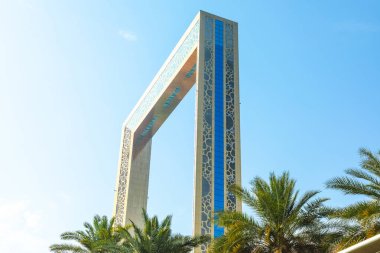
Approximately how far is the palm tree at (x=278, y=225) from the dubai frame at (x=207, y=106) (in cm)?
996

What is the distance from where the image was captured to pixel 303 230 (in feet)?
62.6

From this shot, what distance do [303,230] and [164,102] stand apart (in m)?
24.9

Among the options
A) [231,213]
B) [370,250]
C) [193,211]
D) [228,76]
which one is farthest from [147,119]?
[370,250]

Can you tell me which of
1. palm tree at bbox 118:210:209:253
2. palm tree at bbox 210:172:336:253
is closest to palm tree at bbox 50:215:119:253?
palm tree at bbox 118:210:209:253

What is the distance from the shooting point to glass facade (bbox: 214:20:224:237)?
101 feet

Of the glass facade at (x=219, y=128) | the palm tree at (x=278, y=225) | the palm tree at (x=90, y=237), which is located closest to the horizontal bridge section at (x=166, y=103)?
the glass facade at (x=219, y=128)

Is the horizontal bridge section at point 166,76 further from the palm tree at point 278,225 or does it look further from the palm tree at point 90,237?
the palm tree at point 278,225

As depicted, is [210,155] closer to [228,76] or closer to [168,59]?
[228,76]

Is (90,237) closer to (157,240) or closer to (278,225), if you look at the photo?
(157,240)

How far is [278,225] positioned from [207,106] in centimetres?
1539

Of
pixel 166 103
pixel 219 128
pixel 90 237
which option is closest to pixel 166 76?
pixel 166 103

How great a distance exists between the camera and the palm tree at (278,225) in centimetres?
1870

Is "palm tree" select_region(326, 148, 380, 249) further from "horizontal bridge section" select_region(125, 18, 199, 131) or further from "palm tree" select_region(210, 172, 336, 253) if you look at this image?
"horizontal bridge section" select_region(125, 18, 199, 131)

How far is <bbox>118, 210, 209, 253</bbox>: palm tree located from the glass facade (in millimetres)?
4584
